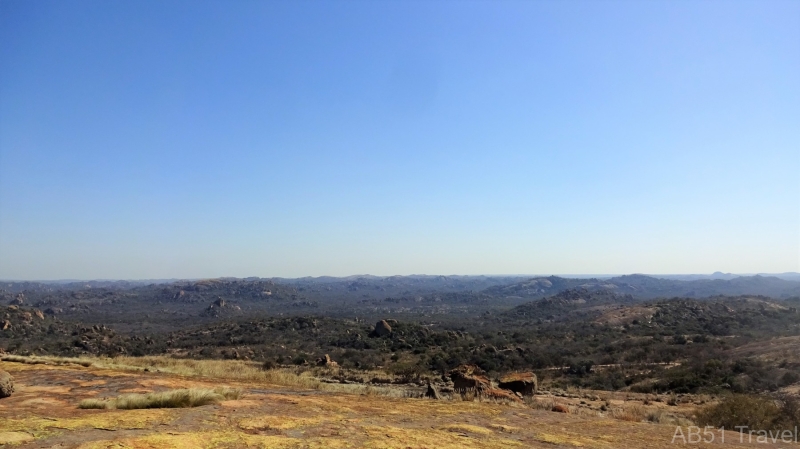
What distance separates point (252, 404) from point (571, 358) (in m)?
31.2

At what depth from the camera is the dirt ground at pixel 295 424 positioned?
7.32m

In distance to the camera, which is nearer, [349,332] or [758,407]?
[758,407]

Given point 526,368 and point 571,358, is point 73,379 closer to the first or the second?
point 526,368

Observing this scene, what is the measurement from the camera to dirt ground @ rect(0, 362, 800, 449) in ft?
24.0

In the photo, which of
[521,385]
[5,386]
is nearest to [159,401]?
[5,386]

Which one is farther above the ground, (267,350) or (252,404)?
(252,404)

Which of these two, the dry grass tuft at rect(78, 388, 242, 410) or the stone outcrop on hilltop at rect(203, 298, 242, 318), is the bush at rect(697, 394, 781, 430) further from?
the stone outcrop on hilltop at rect(203, 298, 242, 318)

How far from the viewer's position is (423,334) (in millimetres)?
52812

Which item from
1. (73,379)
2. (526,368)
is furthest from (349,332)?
(73,379)

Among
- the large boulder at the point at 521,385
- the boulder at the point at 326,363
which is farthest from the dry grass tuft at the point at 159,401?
the boulder at the point at 326,363

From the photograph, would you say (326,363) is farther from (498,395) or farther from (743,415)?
(743,415)

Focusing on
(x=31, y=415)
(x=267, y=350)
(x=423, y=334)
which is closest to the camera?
(x=31, y=415)

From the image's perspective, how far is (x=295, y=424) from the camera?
29.0ft

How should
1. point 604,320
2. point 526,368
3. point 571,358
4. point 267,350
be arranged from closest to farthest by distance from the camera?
point 526,368, point 571,358, point 267,350, point 604,320
